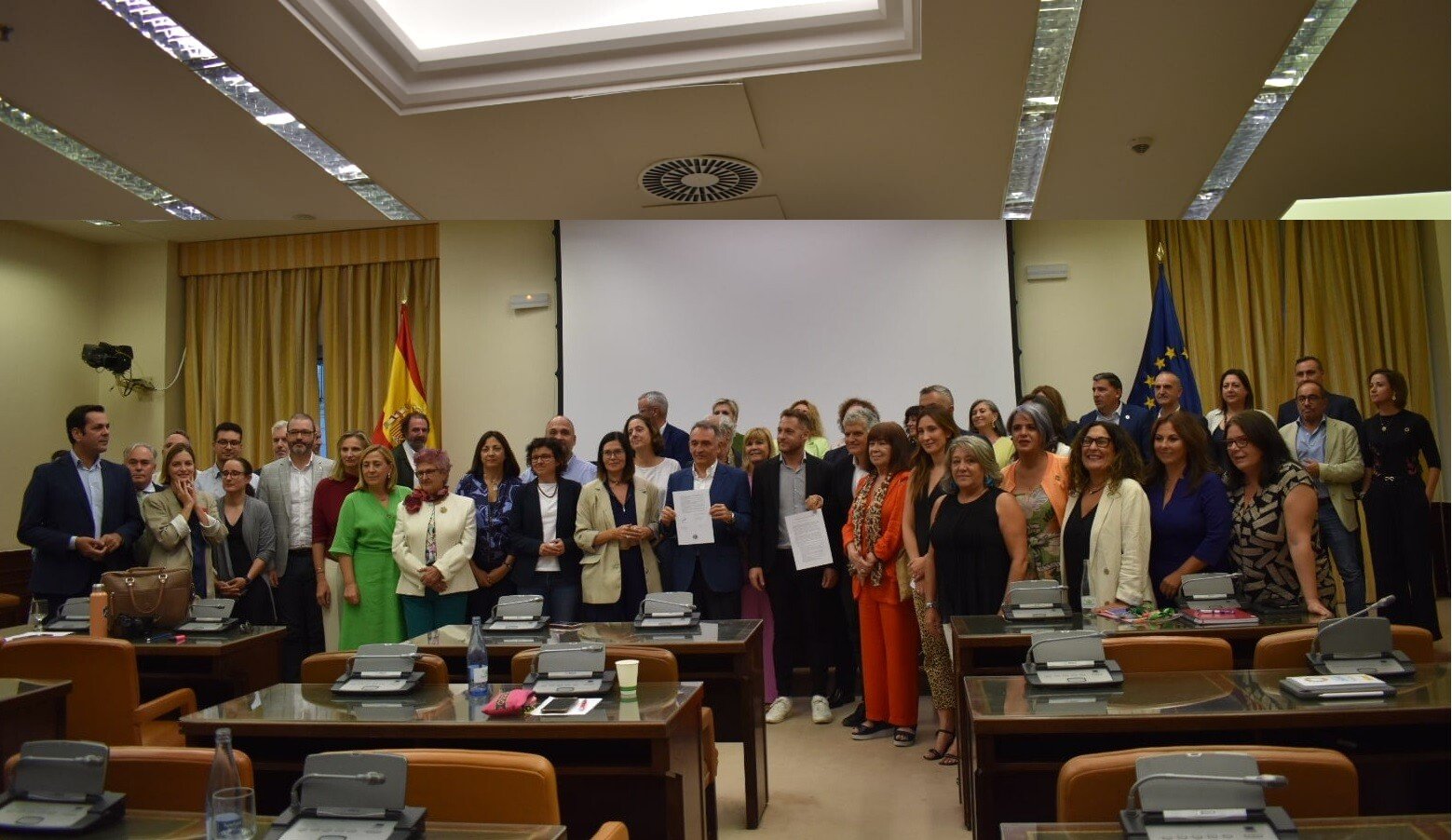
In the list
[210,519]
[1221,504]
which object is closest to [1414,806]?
[1221,504]

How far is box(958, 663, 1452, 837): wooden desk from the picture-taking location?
242 centimetres

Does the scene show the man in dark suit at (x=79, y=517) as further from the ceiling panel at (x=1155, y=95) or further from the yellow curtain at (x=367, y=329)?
the ceiling panel at (x=1155, y=95)

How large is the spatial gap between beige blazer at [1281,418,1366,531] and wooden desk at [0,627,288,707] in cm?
485

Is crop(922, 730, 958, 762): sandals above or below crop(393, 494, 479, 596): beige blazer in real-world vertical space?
below

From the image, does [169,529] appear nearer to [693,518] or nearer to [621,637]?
[693,518]

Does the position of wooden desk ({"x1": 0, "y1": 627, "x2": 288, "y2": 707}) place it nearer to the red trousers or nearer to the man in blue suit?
the man in blue suit

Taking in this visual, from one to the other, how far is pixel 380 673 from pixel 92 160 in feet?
8.37

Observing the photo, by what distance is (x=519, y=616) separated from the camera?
4.10 metres

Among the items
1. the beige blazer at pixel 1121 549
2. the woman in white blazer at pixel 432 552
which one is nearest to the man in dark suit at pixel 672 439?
the woman in white blazer at pixel 432 552

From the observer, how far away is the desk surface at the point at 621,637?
3.77 meters

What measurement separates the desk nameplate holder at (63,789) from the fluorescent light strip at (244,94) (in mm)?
2125

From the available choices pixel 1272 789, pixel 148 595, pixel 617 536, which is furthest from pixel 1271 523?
pixel 148 595

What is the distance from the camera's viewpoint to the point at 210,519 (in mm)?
5359

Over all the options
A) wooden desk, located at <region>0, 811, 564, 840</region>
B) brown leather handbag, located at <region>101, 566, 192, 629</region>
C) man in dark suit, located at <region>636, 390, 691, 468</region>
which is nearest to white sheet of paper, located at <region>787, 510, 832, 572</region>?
man in dark suit, located at <region>636, 390, 691, 468</region>
